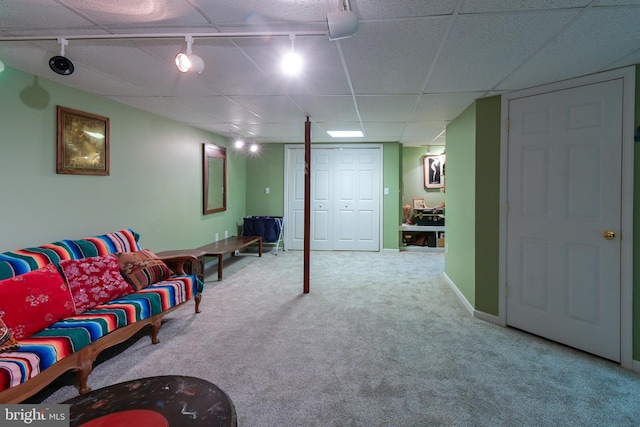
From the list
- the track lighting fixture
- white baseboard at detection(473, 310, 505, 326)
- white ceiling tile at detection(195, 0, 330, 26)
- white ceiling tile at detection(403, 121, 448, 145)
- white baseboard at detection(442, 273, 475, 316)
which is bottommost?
white baseboard at detection(473, 310, 505, 326)

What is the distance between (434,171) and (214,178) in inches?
182

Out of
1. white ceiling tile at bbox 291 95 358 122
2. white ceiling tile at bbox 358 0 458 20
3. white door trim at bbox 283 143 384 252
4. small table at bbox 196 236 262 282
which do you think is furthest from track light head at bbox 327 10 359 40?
white door trim at bbox 283 143 384 252

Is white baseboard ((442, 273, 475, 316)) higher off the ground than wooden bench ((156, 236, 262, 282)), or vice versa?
wooden bench ((156, 236, 262, 282))

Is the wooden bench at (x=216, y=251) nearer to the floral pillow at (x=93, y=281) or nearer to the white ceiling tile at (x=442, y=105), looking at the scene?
the floral pillow at (x=93, y=281)

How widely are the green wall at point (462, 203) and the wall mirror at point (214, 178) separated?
11.9 feet

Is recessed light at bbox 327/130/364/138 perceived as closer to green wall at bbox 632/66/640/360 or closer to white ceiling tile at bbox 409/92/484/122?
white ceiling tile at bbox 409/92/484/122

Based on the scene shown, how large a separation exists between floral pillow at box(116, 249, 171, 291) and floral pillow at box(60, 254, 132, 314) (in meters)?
0.08

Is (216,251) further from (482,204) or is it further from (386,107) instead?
(482,204)

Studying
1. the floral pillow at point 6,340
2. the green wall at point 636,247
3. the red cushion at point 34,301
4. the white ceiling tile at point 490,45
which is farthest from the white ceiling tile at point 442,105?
the floral pillow at point 6,340

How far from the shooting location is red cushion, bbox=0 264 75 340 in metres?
2.02

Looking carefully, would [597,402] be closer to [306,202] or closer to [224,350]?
[224,350]

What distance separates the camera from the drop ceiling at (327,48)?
178cm

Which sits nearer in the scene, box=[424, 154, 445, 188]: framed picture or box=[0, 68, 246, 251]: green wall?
box=[0, 68, 246, 251]: green wall

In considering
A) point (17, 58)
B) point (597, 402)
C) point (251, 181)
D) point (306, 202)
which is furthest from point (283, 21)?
point (251, 181)
